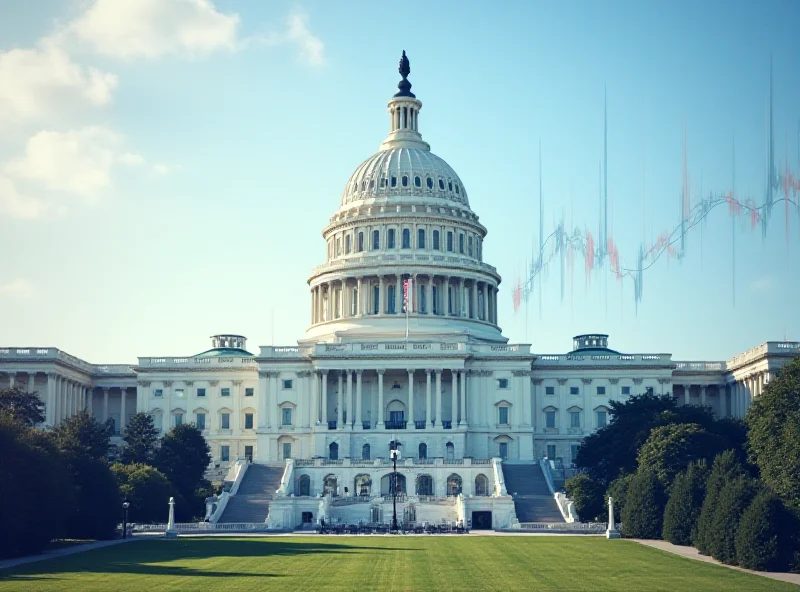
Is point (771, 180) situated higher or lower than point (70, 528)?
higher

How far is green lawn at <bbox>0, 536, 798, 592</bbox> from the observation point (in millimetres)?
55844

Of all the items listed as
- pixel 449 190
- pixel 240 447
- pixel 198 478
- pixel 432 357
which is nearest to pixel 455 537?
pixel 198 478

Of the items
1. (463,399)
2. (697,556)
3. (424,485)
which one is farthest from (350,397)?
(697,556)

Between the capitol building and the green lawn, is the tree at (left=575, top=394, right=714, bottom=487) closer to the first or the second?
the capitol building

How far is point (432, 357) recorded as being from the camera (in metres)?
142

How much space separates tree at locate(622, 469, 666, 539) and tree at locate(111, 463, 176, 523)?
35.8m

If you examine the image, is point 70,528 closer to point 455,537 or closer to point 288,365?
point 455,537

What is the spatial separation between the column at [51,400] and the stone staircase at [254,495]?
24.5 metres

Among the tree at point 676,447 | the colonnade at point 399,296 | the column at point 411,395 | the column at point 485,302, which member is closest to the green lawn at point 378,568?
the tree at point 676,447

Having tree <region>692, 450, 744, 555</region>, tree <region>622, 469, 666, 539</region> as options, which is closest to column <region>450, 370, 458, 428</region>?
tree <region>622, 469, 666, 539</region>

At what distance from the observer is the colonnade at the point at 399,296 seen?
511 ft

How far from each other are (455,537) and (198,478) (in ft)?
115

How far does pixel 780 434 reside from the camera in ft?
282

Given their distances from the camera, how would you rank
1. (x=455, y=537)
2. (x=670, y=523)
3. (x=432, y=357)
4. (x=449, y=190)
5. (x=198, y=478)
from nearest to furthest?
(x=670, y=523)
(x=455, y=537)
(x=198, y=478)
(x=432, y=357)
(x=449, y=190)
